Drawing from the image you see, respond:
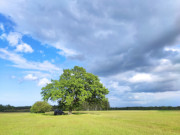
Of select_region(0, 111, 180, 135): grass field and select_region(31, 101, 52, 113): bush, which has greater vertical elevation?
select_region(31, 101, 52, 113): bush

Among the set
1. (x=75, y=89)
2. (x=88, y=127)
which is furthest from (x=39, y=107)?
(x=88, y=127)

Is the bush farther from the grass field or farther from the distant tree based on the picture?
the grass field

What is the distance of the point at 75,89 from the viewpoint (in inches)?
1964

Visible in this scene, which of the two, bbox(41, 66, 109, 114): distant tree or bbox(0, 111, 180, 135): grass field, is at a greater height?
bbox(41, 66, 109, 114): distant tree

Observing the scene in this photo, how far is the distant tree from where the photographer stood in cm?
4829

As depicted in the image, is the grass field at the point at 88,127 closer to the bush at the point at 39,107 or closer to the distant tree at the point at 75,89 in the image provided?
the distant tree at the point at 75,89

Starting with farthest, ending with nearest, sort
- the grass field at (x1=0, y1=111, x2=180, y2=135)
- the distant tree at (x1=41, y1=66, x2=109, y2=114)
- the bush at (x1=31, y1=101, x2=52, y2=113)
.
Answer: the bush at (x1=31, y1=101, x2=52, y2=113) → the distant tree at (x1=41, y1=66, x2=109, y2=114) → the grass field at (x1=0, y1=111, x2=180, y2=135)

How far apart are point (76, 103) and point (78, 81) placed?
890cm

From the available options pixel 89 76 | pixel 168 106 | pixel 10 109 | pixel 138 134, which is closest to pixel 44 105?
pixel 89 76

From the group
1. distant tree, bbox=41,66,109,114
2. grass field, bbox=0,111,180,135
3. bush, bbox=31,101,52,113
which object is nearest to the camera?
grass field, bbox=0,111,180,135

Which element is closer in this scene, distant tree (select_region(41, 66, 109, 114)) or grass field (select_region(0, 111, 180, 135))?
grass field (select_region(0, 111, 180, 135))

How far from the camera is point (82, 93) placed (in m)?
48.5

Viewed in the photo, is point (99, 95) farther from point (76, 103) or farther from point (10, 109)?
point (10, 109)

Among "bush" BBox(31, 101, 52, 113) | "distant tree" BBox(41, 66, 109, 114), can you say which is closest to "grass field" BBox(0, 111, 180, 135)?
"distant tree" BBox(41, 66, 109, 114)
